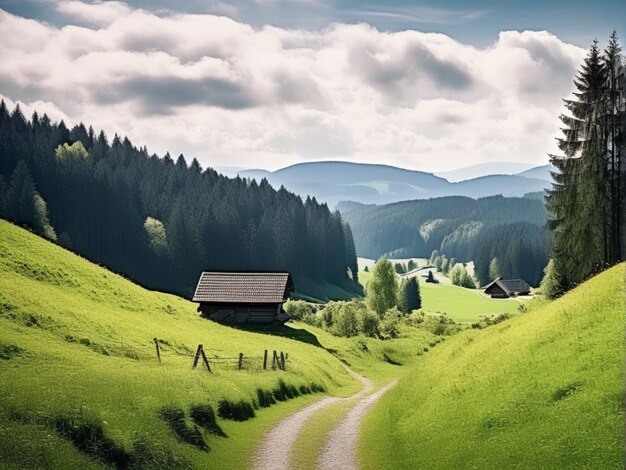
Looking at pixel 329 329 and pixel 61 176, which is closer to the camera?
pixel 329 329

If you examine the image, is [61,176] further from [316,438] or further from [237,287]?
[316,438]

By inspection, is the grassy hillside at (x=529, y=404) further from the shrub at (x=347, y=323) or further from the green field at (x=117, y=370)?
the shrub at (x=347, y=323)

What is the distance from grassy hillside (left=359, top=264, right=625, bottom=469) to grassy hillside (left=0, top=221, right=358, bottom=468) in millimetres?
8068

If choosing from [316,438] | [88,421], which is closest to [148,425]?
[88,421]

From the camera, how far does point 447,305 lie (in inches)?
7505

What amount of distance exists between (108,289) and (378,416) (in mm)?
38309

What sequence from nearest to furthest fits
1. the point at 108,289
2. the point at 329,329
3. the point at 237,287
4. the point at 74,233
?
the point at 108,289, the point at 237,287, the point at 329,329, the point at 74,233

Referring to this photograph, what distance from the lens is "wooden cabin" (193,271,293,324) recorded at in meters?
79.3

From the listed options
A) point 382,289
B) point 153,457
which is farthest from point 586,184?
point 382,289

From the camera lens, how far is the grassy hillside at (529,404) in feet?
59.4

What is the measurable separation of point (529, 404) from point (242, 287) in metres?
62.9

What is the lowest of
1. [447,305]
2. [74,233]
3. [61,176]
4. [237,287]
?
[447,305]

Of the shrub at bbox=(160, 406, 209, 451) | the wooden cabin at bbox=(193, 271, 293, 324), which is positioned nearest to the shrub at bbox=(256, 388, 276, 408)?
the shrub at bbox=(160, 406, 209, 451)

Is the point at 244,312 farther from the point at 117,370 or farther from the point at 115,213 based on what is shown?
the point at 115,213
